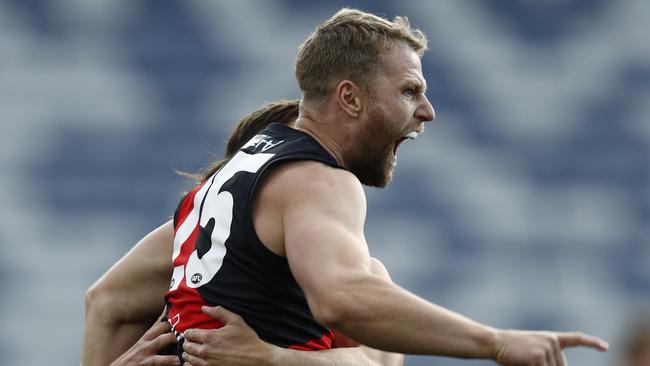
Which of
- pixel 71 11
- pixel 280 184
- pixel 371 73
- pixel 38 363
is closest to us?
pixel 280 184

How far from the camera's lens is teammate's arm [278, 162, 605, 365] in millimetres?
3404

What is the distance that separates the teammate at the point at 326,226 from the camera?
3.46 metres

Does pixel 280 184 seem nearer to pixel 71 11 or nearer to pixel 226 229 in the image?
pixel 226 229

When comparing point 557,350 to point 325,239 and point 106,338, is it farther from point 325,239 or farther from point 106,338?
point 106,338

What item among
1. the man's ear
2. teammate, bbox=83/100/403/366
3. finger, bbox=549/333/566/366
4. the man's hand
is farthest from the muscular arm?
finger, bbox=549/333/566/366

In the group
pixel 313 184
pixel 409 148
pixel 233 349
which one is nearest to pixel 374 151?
pixel 313 184

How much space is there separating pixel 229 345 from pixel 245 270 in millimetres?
266

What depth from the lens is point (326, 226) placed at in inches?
145

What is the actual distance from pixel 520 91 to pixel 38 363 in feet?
18.8

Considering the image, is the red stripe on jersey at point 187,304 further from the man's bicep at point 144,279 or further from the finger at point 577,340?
the finger at point 577,340

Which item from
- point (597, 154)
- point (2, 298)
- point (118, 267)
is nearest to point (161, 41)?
point (2, 298)

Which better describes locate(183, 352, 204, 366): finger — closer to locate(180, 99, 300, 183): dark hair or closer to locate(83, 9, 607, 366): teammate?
locate(83, 9, 607, 366): teammate

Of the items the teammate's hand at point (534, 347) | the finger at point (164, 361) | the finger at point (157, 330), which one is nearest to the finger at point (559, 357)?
the teammate's hand at point (534, 347)

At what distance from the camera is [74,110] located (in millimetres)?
12125
